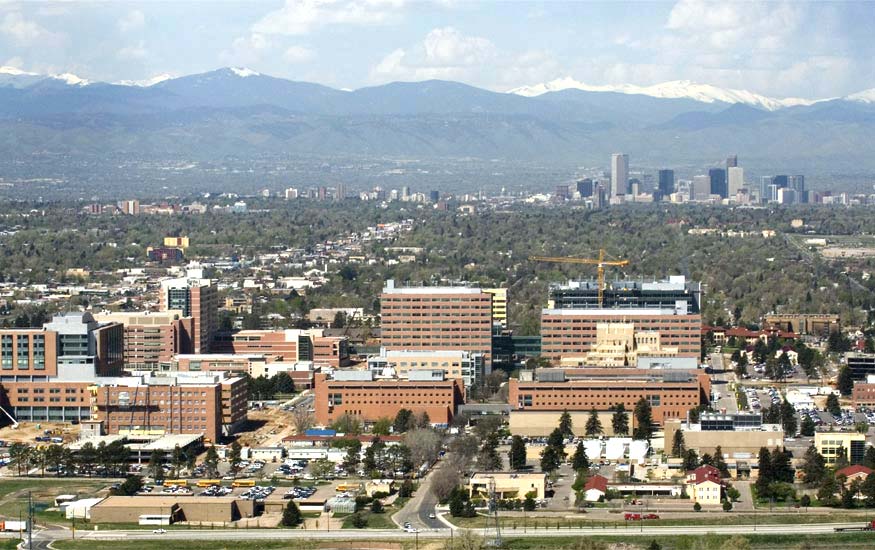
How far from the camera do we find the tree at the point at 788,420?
5622 centimetres

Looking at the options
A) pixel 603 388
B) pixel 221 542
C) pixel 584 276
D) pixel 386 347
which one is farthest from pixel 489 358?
pixel 584 276

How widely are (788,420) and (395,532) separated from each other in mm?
16517

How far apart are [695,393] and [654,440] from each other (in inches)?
172

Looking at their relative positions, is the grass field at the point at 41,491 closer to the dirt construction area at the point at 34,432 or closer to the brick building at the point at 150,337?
the dirt construction area at the point at 34,432

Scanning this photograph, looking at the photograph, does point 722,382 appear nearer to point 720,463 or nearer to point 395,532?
point 720,463

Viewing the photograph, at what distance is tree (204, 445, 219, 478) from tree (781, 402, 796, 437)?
15.7 m

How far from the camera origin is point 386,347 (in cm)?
7000

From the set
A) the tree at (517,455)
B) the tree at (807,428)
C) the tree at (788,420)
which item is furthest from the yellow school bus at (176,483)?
the tree at (807,428)

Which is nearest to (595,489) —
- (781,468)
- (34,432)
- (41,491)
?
(781,468)

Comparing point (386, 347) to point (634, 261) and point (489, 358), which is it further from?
point (634, 261)

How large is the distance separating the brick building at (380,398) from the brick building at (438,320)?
29.5ft

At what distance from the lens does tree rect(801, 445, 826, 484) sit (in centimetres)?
4919

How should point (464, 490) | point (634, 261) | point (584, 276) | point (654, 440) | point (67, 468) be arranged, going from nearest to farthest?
point (464, 490) → point (67, 468) → point (654, 440) → point (584, 276) → point (634, 261)

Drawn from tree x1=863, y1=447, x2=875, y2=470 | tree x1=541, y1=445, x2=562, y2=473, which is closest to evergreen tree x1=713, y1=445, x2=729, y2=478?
tree x1=863, y1=447, x2=875, y2=470
